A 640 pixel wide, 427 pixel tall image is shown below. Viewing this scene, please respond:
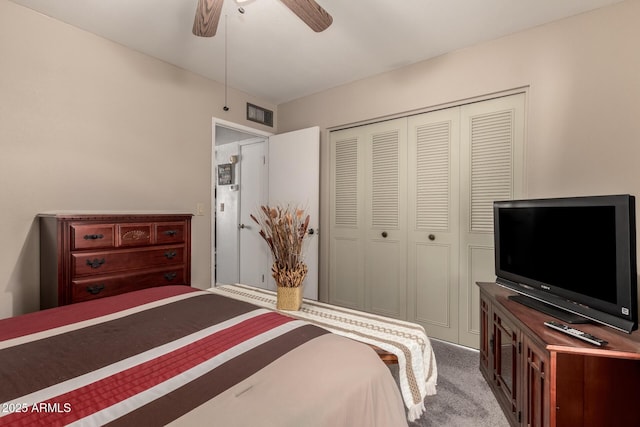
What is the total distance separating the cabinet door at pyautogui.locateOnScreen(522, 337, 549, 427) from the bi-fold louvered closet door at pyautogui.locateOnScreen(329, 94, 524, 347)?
48.9 inches

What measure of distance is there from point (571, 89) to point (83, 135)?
12.1ft

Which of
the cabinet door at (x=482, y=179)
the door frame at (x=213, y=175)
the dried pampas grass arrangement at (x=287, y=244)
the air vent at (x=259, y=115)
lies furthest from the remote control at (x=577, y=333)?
the air vent at (x=259, y=115)

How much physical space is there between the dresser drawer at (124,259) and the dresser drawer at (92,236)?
53 mm

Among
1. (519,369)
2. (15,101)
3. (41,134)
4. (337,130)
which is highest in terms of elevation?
(337,130)

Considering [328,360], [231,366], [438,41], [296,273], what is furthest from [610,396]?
[438,41]

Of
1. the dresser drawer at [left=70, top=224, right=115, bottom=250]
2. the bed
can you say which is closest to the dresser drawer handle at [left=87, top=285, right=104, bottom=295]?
the dresser drawer at [left=70, top=224, right=115, bottom=250]

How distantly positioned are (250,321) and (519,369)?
4.47ft

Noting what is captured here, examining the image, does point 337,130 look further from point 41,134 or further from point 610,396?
point 610,396

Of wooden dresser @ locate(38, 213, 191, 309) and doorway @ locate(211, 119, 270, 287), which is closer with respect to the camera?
wooden dresser @ locate(38, 213, 191, 309)

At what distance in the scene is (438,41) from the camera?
249 cm

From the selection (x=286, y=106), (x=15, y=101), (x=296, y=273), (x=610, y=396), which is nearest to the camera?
(x=610, y=396)

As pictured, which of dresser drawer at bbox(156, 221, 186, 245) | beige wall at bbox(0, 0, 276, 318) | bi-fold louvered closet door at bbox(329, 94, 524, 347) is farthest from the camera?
bi-fold louvered closet door at bbox(329, 94, 524, 347)

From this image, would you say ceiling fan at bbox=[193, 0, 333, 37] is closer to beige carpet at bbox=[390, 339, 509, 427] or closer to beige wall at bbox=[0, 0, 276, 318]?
beige wall at bbox=[0, 0, 276, 318]

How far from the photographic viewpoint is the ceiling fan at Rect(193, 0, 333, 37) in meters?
1.59
